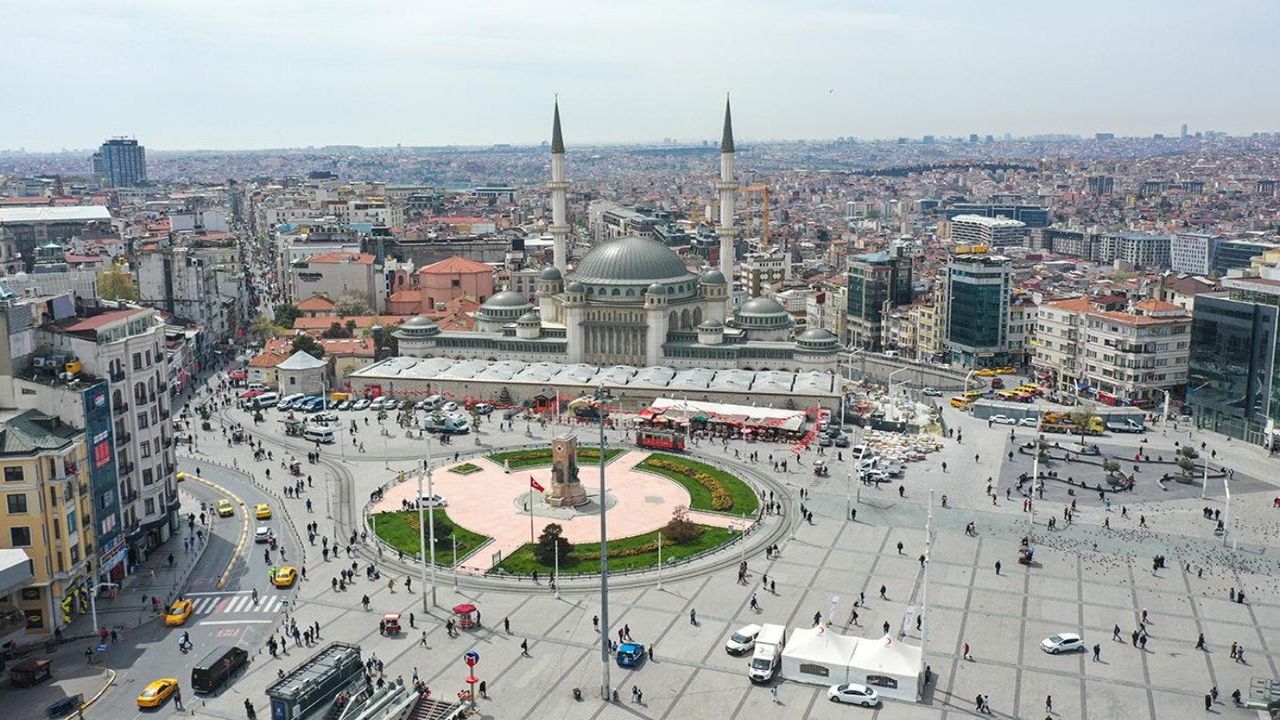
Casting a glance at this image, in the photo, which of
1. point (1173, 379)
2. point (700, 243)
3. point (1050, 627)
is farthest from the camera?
point (700, 243)

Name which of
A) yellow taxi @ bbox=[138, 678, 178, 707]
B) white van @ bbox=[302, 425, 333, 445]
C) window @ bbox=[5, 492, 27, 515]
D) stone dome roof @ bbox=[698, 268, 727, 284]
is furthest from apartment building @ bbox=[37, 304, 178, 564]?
stone dome roof @ bbox=[698, 268, 727, 284]

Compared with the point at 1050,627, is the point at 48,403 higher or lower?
higher

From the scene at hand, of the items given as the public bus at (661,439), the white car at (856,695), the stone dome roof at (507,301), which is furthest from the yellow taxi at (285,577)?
the stone dome roof at (507,301)

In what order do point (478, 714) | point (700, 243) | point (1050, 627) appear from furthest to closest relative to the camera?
point (700, 243)
point (1050, 627)
point (478, 714)

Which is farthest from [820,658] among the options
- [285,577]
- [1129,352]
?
[1129,352]

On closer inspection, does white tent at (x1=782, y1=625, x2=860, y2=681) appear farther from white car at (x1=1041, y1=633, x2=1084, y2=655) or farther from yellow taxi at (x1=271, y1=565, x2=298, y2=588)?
yellow taxi at (x1=271, y1=565, x2=298, y2=588)

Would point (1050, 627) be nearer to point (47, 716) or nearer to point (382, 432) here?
point (47, 716)

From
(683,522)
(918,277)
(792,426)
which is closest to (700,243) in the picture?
(918,277)

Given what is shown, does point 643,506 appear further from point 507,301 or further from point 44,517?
point 507,301
